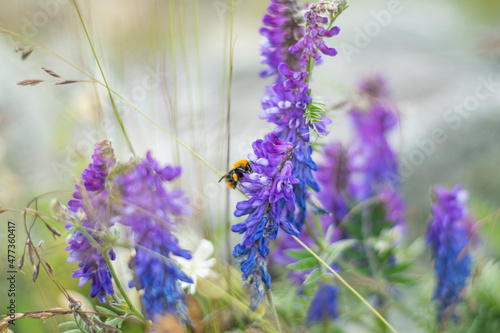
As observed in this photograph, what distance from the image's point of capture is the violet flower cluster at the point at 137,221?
1.14 m

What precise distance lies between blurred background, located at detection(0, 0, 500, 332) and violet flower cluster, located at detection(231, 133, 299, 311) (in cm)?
59

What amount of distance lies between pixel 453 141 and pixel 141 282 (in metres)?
2.85

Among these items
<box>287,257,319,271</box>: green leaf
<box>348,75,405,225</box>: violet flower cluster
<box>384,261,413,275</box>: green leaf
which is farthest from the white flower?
<box>348,75,405,225</box>: violet flower cluster

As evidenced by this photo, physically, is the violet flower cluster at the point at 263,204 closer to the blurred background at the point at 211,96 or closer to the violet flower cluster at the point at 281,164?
the violet flower cluster at the point at 281,164

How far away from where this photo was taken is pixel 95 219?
1.15 meters

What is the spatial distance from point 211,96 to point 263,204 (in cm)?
343

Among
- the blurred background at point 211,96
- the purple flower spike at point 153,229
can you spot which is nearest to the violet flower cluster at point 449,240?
the blurred background at point 211,96

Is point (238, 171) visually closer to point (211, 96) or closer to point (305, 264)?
point (305, 264)

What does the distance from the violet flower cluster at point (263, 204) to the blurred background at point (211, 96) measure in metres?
0.59

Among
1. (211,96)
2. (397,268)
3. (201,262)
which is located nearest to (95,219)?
(201,262)

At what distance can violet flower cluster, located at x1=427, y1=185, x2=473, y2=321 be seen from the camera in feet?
5.89

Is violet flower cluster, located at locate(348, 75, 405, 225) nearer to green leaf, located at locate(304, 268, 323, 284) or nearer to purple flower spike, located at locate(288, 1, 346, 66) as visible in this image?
green leaf, located at locate(304, 268, 323, 284)

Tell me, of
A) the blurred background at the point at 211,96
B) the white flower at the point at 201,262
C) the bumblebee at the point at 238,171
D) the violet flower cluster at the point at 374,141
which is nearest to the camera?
the bumblebee at the point at 238,171

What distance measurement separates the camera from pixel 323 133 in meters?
1.29
